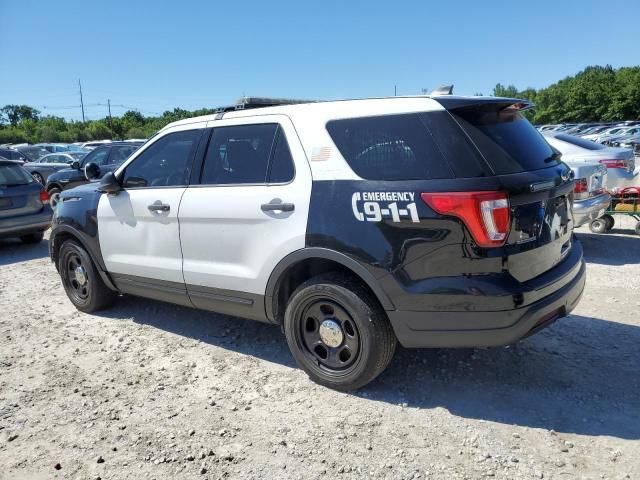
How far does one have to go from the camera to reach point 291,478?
2629 millimetres

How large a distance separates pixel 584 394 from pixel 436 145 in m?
1.92

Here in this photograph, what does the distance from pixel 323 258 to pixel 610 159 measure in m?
7.25

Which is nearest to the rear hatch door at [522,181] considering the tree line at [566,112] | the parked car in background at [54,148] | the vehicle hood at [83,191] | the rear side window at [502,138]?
the rear side window at [502,138]

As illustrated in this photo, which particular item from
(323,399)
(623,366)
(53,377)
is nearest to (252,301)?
(323,399)

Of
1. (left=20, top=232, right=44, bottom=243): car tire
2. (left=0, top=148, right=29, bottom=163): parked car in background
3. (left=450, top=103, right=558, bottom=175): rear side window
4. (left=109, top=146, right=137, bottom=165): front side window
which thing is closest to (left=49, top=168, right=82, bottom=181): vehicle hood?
(left=109, top=146, right=137, bottom=165): front side window

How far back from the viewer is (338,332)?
3336 mm

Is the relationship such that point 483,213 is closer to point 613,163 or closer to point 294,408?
point 294,408

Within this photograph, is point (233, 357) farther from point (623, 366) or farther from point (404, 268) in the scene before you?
point (623, 366)

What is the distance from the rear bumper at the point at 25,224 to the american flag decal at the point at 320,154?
738 centimetres

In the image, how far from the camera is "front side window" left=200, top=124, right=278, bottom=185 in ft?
11.8

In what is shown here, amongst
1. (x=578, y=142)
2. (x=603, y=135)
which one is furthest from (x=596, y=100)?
(x=578, y=142)

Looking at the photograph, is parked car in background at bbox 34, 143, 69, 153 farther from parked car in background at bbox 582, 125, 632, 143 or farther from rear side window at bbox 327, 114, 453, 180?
parked car in background at bbox 582, 125, 632, 143

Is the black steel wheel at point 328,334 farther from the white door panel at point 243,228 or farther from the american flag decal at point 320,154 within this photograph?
the american flag decal at point 320,154

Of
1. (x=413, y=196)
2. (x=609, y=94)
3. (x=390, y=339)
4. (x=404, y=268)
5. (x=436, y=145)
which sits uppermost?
A: (x=609, y=94)
